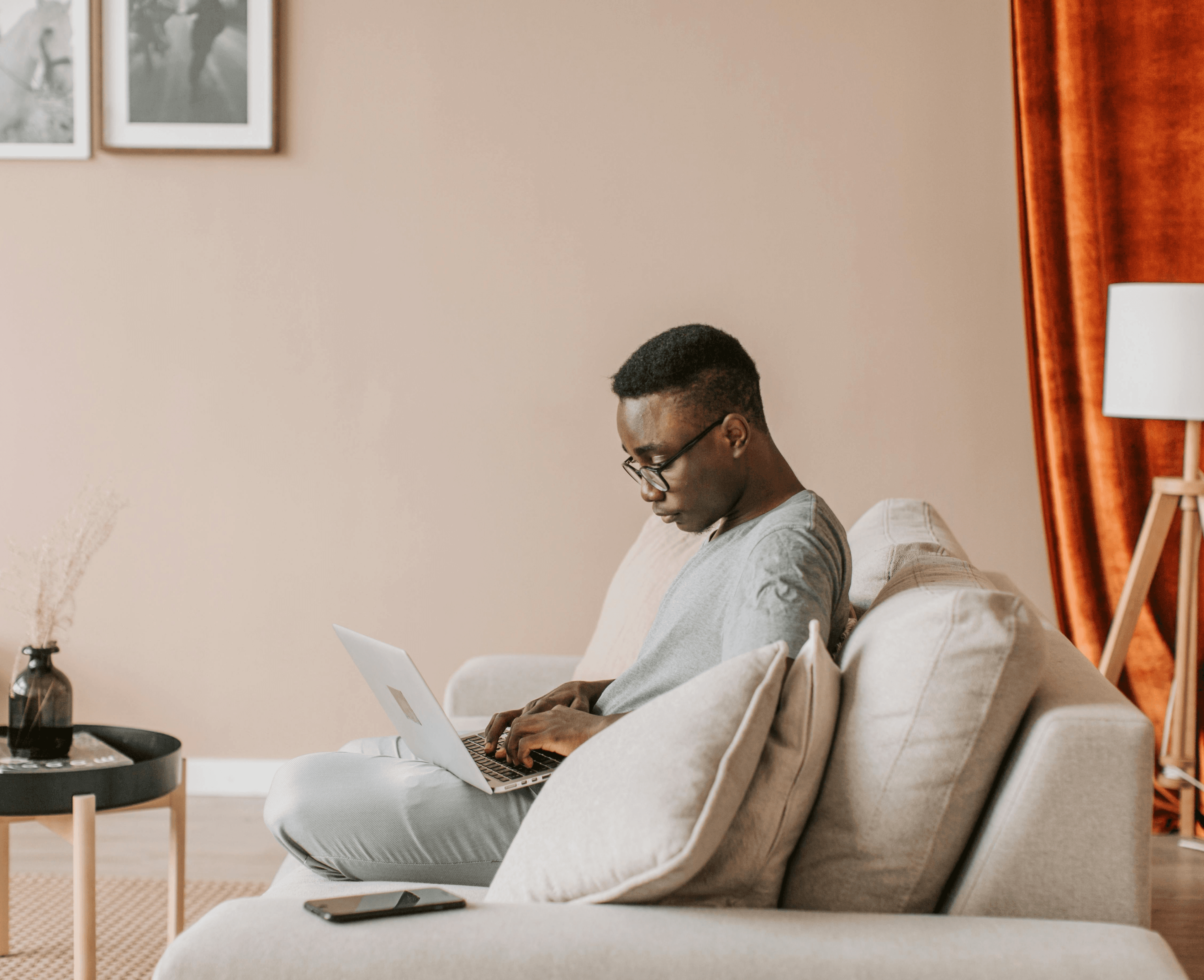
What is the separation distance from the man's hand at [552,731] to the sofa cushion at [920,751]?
13.2 inches

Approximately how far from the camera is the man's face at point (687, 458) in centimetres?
142

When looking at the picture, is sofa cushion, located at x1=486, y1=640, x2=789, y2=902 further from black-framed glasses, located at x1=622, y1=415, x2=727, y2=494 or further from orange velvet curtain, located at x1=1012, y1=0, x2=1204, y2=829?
orange velvet curtain, located at x1=1012, y1=0, x2=1204, y2=829

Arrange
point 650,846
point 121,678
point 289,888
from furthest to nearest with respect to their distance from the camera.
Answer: point 121,678, point 289,888, point 650,846

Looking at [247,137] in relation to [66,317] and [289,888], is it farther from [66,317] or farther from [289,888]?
[289,888]

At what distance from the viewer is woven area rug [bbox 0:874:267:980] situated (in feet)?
6.35

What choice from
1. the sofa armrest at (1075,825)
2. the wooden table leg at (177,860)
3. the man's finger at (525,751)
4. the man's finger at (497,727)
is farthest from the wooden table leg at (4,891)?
the sofa armrest at (1075,825)

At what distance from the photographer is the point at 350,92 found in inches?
114

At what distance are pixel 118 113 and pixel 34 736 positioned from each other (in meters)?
1.81

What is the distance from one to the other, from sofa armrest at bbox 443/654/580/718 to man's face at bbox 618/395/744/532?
0.91 m

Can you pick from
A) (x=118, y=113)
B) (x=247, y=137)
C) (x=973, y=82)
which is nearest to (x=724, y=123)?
(x=973, y=82)

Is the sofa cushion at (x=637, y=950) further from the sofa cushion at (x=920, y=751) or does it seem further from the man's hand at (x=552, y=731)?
the man's hand at (x=552, y=731)

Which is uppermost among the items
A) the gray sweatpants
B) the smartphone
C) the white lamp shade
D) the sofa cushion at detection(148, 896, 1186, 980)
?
the white lamp shade

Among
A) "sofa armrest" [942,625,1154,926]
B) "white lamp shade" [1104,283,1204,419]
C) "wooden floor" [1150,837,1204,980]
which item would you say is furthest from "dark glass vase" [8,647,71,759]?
"white lamp shade" [1104,283,1204,419]

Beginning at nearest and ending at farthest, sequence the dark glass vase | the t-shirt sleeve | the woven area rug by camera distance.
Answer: the t-shirt sleeve
the dark glass vase
the woven area rug
